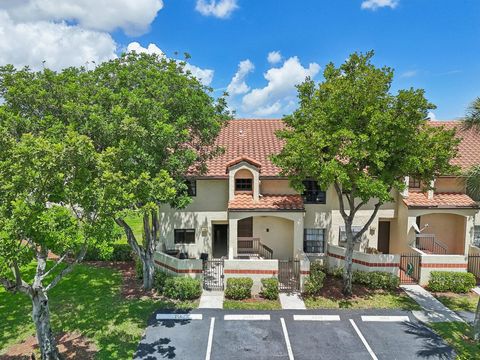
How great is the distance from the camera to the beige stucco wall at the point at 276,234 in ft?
76.3

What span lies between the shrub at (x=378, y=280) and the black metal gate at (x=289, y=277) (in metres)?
3.65

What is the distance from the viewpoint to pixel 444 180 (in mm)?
23125

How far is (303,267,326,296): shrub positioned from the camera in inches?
721

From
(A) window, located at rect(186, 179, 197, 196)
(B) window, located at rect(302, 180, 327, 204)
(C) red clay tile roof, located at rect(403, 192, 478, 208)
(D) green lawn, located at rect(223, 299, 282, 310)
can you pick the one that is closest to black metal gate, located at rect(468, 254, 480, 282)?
(C) red clay tile roof, located at rect(403, 192, 478, 208)

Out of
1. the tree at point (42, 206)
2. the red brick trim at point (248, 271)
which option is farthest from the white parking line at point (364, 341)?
the tree at point (42, 206)

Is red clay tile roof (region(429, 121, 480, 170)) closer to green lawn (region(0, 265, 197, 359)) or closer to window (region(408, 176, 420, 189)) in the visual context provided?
window (region(408, 176, 420, 189))

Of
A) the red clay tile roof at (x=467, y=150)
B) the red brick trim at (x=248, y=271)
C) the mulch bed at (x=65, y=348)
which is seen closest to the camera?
the mulch bed at (x=65, y=348)

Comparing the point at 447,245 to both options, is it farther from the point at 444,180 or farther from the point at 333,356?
the point at 333,356

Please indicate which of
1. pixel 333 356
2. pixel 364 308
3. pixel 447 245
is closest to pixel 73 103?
pixel 333 356

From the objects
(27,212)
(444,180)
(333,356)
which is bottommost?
(333,356)

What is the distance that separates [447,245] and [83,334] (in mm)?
23502

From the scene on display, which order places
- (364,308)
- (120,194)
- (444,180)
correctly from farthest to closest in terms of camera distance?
1. (444,180)
2. (364,308)
3. (120,194)

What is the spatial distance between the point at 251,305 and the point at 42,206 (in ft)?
36.4

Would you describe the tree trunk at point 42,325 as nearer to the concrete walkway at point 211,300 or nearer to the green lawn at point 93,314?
the green lawn at point 93,314
